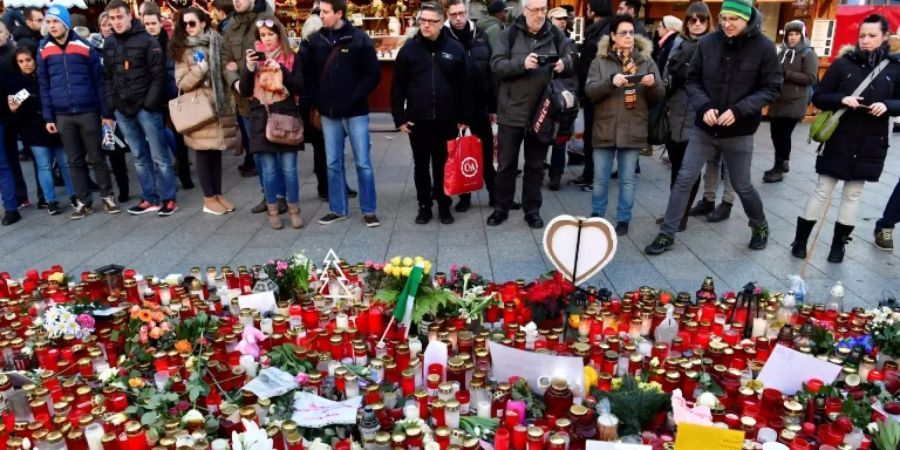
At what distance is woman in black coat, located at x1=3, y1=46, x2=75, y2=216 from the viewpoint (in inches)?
223

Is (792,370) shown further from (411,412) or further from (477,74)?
(477,74)

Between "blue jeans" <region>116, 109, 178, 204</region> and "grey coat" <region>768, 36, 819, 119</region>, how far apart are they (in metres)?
6.07

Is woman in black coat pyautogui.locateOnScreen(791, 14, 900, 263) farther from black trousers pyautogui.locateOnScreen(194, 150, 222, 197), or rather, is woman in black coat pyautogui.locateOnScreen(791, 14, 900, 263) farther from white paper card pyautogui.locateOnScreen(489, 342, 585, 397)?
black trousers pyautogui.locateOnScreen(194, 150, 222, 197)

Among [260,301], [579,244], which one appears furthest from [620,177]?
[260,301]

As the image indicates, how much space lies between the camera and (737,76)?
413 centimetres

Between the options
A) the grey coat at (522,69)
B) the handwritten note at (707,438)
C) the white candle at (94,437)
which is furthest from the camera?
the grey coat at (522,69)

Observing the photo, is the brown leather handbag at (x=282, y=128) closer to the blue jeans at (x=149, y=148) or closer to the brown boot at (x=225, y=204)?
the brown boot at (x=225, y=204)

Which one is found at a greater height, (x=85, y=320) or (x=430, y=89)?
(x=430, y=89)

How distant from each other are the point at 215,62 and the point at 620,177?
3603mm

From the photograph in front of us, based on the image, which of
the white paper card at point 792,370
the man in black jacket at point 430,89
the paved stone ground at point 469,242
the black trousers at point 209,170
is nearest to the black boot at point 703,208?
the paved stone ground at point 469,242

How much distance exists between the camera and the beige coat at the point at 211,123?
5.32 meters

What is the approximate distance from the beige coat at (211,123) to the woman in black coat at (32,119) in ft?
4.80

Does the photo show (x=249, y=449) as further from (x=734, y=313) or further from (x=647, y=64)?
(x=647, y=64)

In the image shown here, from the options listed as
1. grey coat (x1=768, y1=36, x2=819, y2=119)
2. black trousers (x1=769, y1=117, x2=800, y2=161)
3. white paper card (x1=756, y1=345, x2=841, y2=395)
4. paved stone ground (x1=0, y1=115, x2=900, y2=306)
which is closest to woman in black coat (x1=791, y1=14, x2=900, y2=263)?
paved stone ground (x1=0, y1=115, x2=900, y2=306)
